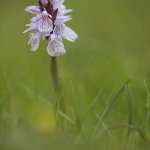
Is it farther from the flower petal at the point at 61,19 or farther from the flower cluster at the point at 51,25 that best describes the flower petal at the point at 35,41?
the flower petal at the point at 61,19

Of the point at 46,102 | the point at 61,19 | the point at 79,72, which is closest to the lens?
the point at 61,19

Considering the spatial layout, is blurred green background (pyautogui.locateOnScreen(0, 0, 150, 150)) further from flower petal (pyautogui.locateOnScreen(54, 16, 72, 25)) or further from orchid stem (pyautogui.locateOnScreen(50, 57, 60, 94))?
flower petal (pyautogui.locateOnScreen(54, 16, 72, 25))

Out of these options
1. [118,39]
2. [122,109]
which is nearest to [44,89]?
[122,109]

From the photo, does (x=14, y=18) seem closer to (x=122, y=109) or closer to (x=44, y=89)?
(x=44, y=89)

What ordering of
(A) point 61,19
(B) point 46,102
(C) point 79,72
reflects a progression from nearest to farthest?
(A) point 61,19 → (B) point 46,102 → (C) point 79,72

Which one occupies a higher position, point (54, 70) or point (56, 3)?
point (56, 3)

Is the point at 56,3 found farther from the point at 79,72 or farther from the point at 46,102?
the point at 79,72

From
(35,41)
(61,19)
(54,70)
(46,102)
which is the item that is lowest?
(46,102)

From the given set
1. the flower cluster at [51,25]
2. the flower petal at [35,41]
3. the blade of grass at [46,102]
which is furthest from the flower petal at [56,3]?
the blade of grass at [46,102]

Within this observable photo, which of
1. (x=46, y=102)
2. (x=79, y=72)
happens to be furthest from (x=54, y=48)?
(x=79, y=72)
